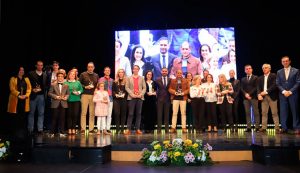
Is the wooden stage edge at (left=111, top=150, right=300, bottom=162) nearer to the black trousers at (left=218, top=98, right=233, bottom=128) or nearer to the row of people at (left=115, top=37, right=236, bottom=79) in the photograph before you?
the black trousers at (left=218, top=98, right=233, bottom=128)

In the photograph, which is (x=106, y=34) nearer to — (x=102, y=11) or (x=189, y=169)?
(x=102, y=11)

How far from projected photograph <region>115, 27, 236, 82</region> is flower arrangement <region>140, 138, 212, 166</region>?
15.5 ft

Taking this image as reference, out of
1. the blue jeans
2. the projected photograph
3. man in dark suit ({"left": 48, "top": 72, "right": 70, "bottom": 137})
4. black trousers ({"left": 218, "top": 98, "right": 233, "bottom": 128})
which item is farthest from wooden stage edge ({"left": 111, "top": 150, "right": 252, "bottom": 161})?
the projected photograph

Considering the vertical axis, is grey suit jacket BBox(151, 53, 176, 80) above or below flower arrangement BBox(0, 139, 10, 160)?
above

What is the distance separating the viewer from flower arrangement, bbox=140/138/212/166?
4051 millimetres

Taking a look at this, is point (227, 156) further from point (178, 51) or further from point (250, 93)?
point (178, 51)

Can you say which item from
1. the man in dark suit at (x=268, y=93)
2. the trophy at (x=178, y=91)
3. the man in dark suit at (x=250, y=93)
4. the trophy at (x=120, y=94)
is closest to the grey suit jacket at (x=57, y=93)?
the trophy at (x=120, y=94)

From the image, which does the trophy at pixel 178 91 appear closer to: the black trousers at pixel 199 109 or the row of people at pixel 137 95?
the row of people at pixel 137 95

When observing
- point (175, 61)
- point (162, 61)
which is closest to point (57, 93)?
point (162, 61)

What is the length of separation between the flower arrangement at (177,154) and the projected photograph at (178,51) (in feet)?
15.5

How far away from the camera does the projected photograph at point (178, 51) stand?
8875 millimetres

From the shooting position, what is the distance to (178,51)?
29.7 feet

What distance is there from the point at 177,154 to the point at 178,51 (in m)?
5.34

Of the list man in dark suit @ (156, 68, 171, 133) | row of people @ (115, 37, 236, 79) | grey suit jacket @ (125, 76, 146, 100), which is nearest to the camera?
grey suit jacket @ (125, 76, 146, 100)
